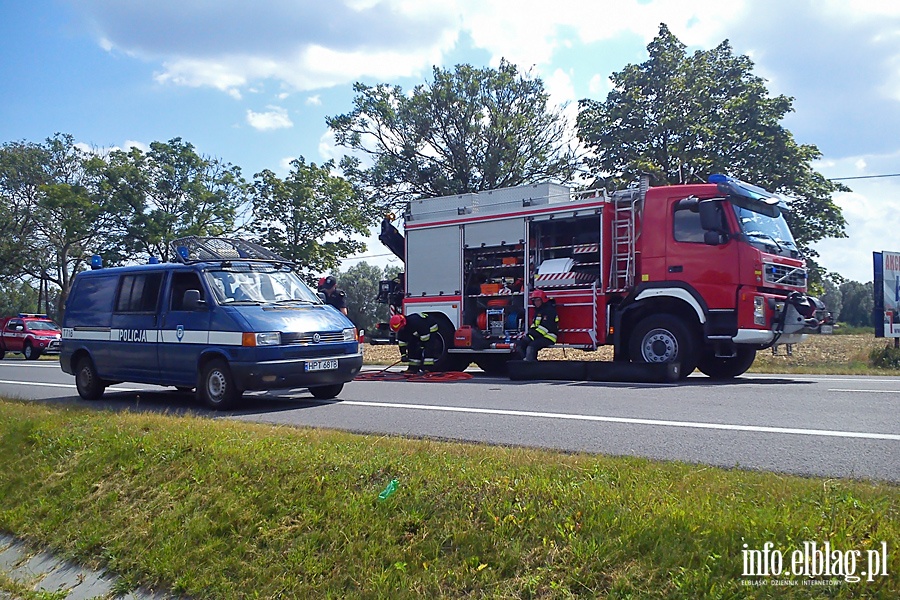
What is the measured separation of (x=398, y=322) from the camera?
1644cm

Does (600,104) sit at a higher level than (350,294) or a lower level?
higher

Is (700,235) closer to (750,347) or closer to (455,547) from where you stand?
(750,347)

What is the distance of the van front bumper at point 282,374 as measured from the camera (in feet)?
32.7

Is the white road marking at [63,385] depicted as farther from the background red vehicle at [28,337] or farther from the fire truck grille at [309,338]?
the background red vehicle at [28,337]

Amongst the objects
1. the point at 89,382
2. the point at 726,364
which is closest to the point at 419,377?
the point at 726,364

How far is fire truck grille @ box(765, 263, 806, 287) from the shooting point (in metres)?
12.8

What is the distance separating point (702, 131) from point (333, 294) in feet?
51.4

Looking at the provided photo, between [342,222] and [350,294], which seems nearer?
[342,222]

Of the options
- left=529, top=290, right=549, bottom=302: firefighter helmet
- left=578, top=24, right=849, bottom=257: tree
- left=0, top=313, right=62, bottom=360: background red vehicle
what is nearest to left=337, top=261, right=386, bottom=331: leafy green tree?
left=0, top=313, right=62, bottom=360: background red vehicle

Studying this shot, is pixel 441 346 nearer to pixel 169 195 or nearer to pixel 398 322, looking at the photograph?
pixel 398 322

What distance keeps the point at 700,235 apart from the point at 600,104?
743 inches

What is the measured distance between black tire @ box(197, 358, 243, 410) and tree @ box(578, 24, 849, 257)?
19.0m

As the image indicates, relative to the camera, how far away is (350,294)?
276ft

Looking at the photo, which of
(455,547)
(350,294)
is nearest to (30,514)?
(455,547)
